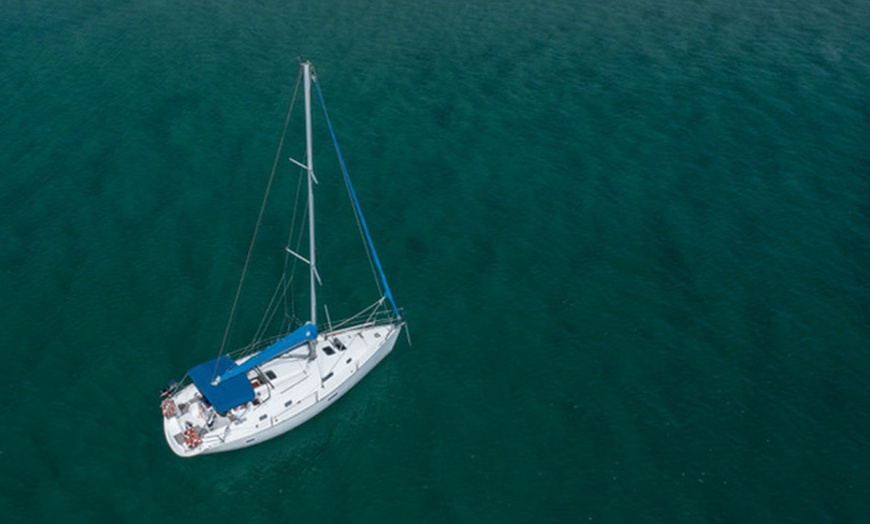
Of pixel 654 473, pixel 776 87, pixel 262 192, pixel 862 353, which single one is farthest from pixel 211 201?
pixel 776 87

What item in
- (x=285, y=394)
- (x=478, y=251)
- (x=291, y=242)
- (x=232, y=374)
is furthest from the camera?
(x=478, y=251)

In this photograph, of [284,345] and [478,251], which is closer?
[284,345]

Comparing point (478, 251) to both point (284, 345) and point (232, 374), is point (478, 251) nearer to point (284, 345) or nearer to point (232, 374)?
point (284, 345)

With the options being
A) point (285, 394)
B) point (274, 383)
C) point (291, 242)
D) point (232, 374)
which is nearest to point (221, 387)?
point (232, 374)

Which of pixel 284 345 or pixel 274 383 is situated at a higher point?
pixel 284 345

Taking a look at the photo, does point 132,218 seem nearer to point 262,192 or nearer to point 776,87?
point 262,192
